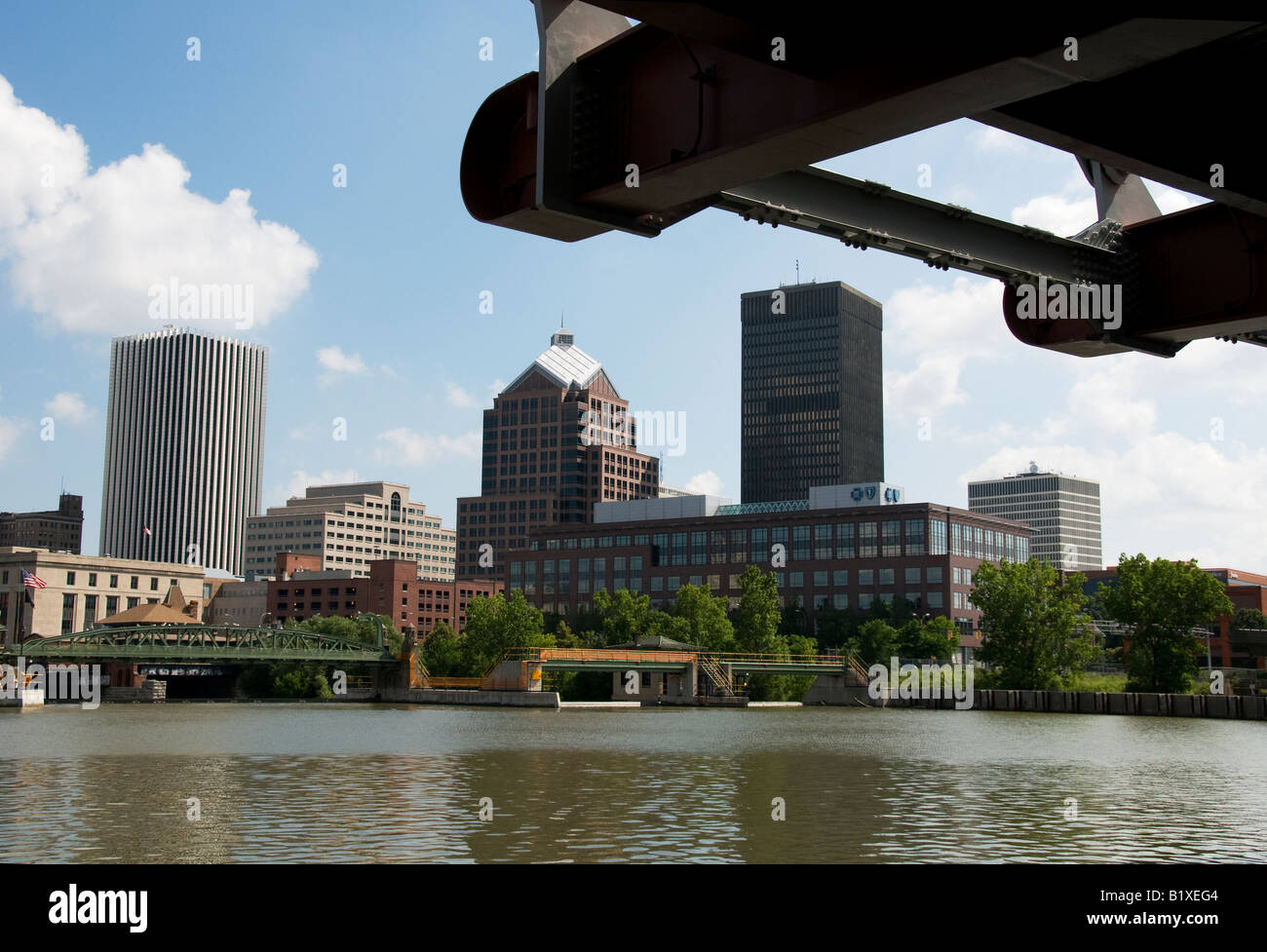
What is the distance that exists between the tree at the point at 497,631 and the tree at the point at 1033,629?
47.1 m

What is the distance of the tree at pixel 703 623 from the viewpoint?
144250mm

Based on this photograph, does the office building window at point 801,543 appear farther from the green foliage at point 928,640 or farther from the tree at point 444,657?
the tree at point 444,657

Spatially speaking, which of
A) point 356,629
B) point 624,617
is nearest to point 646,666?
point 624,617

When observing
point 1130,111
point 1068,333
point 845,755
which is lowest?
Result: point 845,755

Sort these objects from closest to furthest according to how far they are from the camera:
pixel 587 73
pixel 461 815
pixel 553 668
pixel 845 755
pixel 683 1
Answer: pixel 683 1
pixel 587 73
pixel 461 815
pixel 845 755
pixel 553 668

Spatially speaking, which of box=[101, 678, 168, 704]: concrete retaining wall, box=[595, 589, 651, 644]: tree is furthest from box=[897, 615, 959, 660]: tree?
box=[101, 678, 168, 704]: concrete retaining wall

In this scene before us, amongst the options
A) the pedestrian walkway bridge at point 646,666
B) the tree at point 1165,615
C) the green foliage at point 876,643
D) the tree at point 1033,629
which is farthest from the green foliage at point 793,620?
the tree at point 1165,615

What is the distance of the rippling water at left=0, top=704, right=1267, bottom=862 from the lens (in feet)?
81.8

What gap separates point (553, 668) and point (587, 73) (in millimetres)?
107283

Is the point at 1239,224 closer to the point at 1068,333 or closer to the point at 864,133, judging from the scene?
the point at 1068,333

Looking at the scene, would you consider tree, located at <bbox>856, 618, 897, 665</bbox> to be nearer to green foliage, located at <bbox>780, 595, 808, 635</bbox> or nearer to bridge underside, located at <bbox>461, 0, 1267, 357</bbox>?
green foliage, located at <bbox>780, 595, 808, 635</bbox>

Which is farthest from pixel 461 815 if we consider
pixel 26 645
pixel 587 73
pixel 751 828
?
pixel 26 645

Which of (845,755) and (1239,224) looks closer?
(1239,224)
